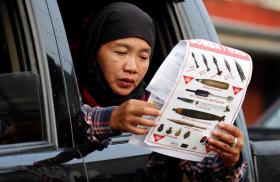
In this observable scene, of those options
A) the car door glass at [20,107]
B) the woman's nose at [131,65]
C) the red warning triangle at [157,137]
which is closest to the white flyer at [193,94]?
the red warning triangle at [157,137]

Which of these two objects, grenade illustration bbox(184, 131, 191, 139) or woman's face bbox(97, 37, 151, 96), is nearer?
grenade illustration bbox(184, 131, 191, 139)

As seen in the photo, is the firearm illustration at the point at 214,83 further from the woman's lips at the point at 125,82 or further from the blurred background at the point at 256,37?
the blurred background at the point at 256,37

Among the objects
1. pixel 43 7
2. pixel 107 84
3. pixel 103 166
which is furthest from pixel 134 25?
pixel 103 166

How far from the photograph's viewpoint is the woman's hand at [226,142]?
8.48 ft

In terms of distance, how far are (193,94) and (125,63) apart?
20.3 inches

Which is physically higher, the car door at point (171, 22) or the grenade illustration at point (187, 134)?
the car door at point (171, 22)

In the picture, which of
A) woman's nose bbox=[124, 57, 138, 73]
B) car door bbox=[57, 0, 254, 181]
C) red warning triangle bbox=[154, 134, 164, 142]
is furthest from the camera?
car door bbox=[57, 0, 254, 181]

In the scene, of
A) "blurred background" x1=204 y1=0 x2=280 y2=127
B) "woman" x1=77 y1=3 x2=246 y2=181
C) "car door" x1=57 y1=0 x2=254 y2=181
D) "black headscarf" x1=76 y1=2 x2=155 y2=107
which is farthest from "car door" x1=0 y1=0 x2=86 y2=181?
"blurred background" x1=204 y1=0 x2=280 y2=127

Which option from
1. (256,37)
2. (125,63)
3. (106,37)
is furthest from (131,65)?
(256,37)

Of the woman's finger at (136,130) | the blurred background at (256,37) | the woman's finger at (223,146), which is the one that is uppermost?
the woman's finger at (136,130)

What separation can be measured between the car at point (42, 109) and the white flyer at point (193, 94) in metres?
0.17

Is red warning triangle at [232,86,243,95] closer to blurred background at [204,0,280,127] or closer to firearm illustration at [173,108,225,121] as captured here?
firearm illustration at [173,108,225,121]

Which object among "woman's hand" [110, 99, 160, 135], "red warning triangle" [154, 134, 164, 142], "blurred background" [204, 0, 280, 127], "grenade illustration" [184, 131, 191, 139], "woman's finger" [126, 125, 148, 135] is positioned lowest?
"blurred background" [204, 0, 280, 127]

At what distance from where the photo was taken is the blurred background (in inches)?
653
